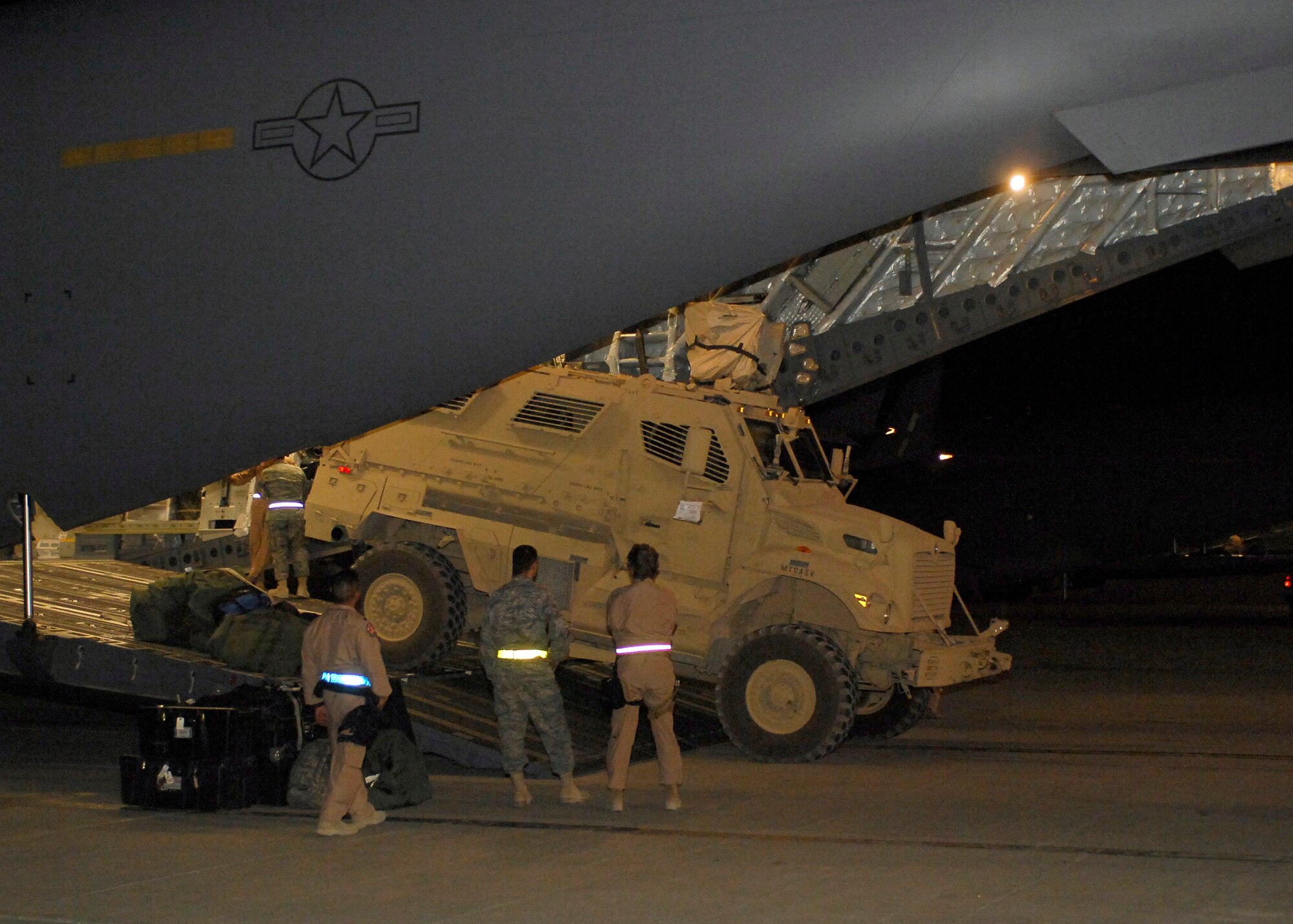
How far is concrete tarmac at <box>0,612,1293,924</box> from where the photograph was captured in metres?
6.26

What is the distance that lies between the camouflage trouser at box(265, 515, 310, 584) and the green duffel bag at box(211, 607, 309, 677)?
4249 millimetres

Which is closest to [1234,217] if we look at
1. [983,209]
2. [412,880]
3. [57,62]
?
[983,209]

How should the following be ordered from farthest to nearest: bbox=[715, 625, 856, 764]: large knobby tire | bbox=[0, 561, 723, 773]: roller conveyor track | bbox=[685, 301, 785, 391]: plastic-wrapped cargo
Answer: bbox=[685, 301, 785, 391]: plastic-wrapped cargo, bbox=[715, 625, 856, 764]: large knobby tire, bbox=[0, 561, 723, 773]: roller conveyor track

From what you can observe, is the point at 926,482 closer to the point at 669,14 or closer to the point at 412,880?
the point at 412,880

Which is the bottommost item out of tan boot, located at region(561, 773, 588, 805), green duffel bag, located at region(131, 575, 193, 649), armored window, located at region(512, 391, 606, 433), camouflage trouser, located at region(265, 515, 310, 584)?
tan boot, located at region(561, 773, 588, 805)

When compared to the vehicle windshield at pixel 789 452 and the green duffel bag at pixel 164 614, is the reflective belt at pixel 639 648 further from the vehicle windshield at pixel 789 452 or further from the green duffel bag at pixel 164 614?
the green duffel bag at pixel 164 614

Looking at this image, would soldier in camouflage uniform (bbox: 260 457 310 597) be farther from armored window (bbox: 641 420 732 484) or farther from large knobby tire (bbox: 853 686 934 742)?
large knobby tire (bbox: 853 686 934 742)

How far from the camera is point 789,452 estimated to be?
12.4m

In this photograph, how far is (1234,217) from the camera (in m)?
12.5

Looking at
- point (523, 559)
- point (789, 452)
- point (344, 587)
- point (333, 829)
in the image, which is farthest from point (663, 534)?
point (333, 829)

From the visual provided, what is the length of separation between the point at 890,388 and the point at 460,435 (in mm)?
8391

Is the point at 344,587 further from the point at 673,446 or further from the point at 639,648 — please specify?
the point at 673,446


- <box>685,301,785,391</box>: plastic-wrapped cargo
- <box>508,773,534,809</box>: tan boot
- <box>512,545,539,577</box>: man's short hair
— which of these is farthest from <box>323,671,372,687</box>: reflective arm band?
<box>685,301,785,391</box>: plastic-wrapped cargo

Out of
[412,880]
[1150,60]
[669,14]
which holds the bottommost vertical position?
[412,880]
